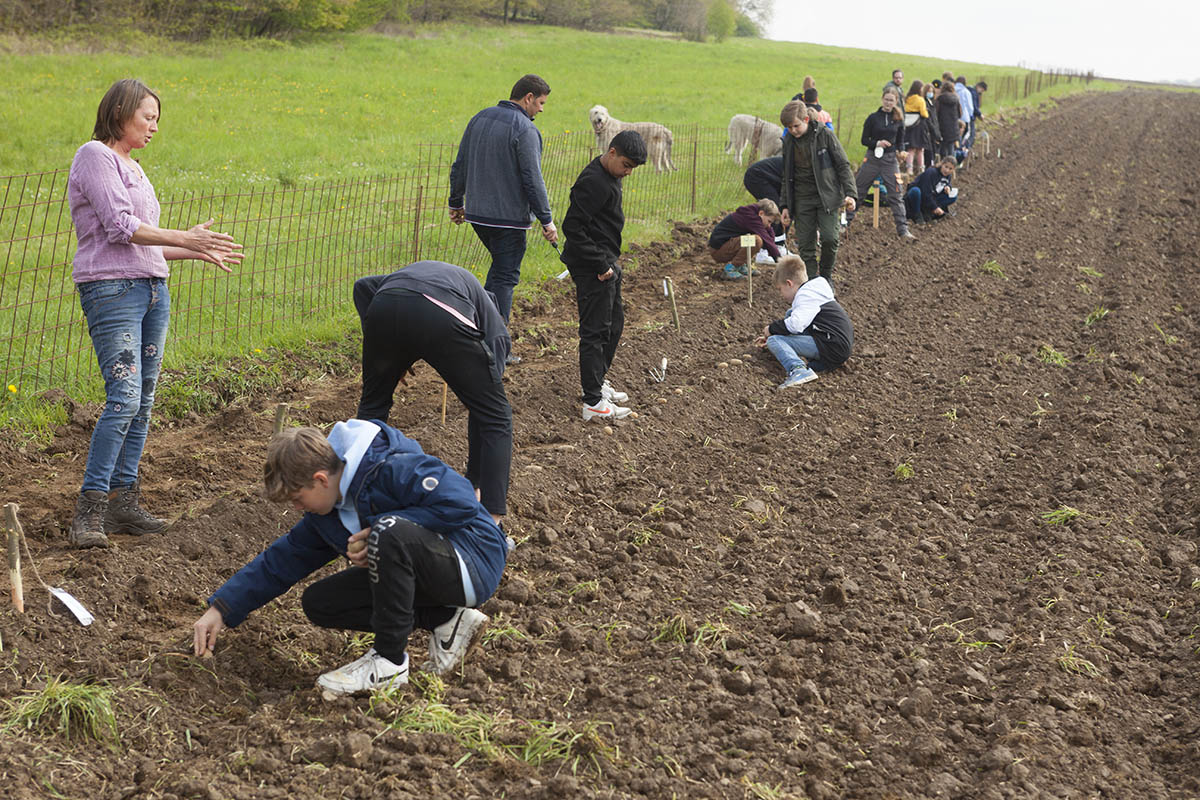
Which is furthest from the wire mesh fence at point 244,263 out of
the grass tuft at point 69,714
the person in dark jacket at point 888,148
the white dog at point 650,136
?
the grass tuft at point 69,714

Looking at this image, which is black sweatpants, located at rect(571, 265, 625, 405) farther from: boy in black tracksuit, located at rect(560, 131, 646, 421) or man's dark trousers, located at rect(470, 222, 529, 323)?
man's dark trousers, located at rect(470, 222, 529, 323)

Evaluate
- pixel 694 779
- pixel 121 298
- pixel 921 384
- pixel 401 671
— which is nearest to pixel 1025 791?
pixel 694 779

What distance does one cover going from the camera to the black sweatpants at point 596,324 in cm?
651

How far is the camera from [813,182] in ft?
31.6

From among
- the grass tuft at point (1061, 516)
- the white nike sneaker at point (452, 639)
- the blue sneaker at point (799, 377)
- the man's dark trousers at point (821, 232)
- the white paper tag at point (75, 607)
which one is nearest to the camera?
the white nike sneaker at point (452, 639)

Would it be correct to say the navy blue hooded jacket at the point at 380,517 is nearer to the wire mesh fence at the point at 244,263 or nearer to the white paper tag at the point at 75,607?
the white paper tag at the point at 75,607

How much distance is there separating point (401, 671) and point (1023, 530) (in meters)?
3.40

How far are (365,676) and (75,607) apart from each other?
54.1 inches

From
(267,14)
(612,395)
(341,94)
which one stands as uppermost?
(267,14)

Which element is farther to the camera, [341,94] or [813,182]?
[341,94]

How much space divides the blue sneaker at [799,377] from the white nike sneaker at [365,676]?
184 inches

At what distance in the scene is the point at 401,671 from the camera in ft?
12.2

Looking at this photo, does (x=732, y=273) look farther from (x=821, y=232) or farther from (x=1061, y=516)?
(x=1061, y=516)

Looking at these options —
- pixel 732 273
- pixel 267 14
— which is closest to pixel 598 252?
pixel 732 273
